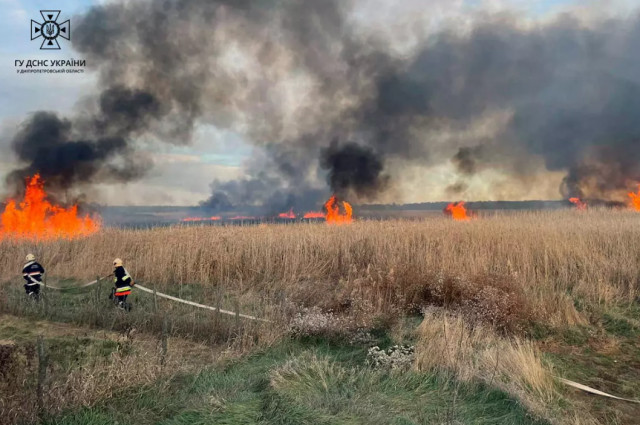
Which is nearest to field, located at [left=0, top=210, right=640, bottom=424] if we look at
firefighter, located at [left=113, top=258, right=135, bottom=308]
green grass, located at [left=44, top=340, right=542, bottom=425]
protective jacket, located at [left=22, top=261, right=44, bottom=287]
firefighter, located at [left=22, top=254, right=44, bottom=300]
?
green grass, located at [left=44, top=340, right=542, bottom=425]

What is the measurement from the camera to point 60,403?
521 centimetres

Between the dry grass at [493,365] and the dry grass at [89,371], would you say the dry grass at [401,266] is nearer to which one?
the dry grass at [493,365]

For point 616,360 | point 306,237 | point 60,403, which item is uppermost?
point 306,237

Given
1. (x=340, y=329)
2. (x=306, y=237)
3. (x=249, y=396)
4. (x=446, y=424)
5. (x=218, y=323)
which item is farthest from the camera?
(x=306, y=237)

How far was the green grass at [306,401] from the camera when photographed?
5043mm

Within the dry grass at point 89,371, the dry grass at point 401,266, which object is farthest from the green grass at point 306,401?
the dry grass at point 401,266

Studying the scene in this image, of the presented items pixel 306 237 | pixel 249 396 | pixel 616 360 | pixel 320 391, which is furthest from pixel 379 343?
pixel 306 237

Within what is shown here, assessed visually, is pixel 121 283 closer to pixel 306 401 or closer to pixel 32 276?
pixel 32 276

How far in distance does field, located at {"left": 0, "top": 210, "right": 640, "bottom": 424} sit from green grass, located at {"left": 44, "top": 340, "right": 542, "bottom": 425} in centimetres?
2

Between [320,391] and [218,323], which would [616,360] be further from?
[218,323]

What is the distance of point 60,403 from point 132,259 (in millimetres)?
12315

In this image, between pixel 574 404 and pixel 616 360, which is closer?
pixel 574 404

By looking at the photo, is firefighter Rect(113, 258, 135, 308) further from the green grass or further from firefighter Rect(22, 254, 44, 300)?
the green grass

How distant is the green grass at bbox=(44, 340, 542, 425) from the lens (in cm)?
504
